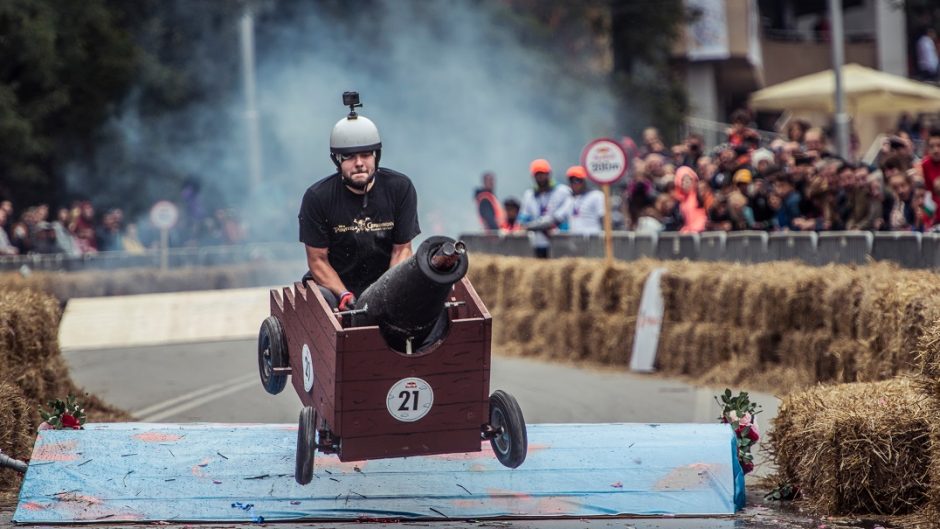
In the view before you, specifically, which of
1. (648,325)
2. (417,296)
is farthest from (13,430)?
(648,325)

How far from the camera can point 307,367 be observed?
29.6 feet

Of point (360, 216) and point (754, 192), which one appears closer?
point (360, 216)

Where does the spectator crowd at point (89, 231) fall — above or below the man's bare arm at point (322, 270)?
above

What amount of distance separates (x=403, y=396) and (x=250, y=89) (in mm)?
26068

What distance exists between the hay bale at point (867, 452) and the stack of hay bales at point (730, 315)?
5.05 feet

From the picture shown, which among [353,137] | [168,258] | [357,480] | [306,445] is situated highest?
[353,137]

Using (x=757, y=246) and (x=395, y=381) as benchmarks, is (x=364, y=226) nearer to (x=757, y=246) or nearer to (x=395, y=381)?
(x=395, y=381)

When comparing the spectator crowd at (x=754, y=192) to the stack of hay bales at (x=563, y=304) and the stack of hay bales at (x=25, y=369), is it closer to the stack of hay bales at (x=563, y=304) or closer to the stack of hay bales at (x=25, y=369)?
the stack of hay bales at (x=563, y=304)

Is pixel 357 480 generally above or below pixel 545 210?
below

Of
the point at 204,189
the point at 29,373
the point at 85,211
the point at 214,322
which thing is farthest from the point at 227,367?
the point at 204,189

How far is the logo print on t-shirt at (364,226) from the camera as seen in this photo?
362 inches

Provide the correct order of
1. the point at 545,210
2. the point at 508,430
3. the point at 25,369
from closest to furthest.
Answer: the point at 508,430 < the point at 25,369 < the point at 545,210

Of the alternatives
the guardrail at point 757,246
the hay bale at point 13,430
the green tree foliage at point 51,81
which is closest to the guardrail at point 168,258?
the green tree foliage at point 51,81

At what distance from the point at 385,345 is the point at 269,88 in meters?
29.2
